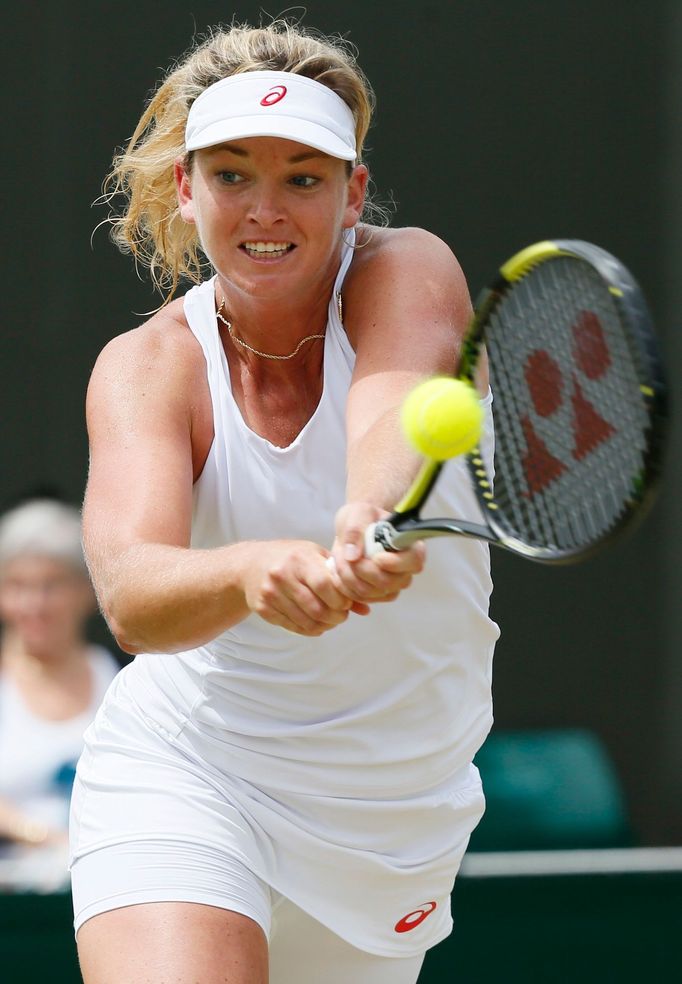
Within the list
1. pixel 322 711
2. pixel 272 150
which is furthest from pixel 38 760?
pixel 272 150

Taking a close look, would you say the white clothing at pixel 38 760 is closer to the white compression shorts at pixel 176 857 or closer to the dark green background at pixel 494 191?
the dark green background at pixel 494 191

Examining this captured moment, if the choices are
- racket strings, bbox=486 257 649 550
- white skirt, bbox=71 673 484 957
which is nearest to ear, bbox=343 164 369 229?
racket strings, bbox=486 257 649 550

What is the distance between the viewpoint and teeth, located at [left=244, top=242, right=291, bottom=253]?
2441 mm

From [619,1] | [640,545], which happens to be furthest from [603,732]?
[619,1]

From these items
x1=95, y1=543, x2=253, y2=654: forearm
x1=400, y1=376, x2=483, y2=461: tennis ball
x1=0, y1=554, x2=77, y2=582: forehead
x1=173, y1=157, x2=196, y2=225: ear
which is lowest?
x1=0, y1=554, x2=77, y2=582: forehead

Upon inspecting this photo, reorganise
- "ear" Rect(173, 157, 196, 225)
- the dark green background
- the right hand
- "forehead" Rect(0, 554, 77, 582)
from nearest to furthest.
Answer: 1. the right hand
2. "ear" Rect(173, 157, 196, 225)
3. "forehead" Rect(0, 554, 77, 582)
4. the dark green background

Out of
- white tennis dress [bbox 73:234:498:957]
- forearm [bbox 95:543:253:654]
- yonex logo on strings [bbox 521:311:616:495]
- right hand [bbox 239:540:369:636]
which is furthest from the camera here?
white tennis dress [bbox 73:234:498:957]

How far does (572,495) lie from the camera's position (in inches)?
89.0

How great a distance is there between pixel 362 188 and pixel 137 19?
112 inches

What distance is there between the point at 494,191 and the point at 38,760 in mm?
2357

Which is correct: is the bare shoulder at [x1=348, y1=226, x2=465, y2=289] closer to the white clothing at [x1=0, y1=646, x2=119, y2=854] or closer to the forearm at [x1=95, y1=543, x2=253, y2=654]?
the forearm at [x1=95, y1=543, x2=253, y2=654]

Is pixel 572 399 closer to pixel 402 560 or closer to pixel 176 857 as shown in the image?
pixel 402 560

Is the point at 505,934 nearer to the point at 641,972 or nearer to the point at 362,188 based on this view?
the point at 641,972

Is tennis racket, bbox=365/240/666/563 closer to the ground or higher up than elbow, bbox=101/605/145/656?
higher up
